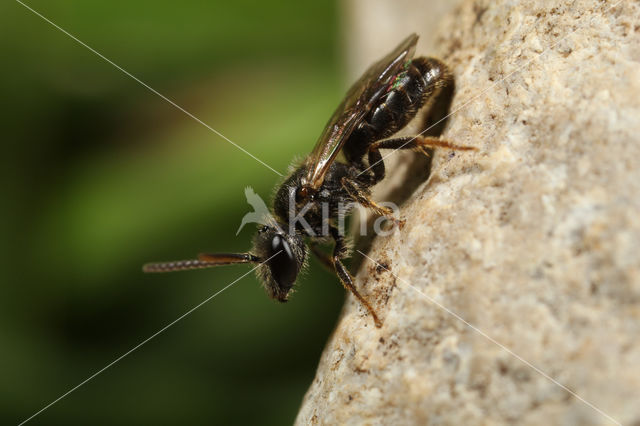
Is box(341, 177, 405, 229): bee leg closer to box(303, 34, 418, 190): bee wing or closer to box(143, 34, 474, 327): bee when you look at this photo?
box(143, 34, 474, 327): bee

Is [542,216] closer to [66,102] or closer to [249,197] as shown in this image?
[249,197]

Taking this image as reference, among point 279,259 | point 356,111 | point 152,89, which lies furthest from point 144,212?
point 356,111

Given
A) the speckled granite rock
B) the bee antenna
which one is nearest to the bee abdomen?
the speckled granite rock

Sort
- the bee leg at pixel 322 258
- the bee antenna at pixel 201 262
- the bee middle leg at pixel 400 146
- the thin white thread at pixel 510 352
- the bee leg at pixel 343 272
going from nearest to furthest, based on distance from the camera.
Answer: the thin white thread at pixel 510 352
the bee leg at pixel 343 272
the bee middle leg at pixel 400 146
the bee antenna at pixel 201 262
the bee leg at pixel 322 258

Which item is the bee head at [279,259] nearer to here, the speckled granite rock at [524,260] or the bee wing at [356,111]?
the bee wing at [356,111]

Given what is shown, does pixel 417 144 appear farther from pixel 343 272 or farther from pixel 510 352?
pixel 510 352

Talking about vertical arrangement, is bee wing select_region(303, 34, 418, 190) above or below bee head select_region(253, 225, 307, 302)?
above

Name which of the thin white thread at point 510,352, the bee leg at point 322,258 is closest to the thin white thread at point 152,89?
the bee leg at point 322,258

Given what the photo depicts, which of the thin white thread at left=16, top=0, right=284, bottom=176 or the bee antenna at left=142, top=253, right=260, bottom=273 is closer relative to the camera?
the bee antenna at left=142, top=253, right=260, bottom=273

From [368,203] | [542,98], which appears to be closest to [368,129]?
[368,203]
